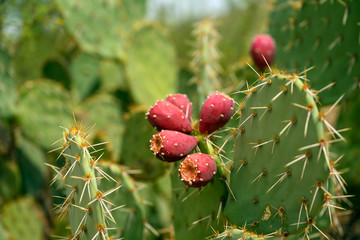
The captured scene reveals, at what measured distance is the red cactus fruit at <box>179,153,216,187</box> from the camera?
1.40 metres

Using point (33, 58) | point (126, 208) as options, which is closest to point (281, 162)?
point (126, 208)

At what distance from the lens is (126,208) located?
189 cm

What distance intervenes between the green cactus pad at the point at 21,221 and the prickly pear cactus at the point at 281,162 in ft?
5.21

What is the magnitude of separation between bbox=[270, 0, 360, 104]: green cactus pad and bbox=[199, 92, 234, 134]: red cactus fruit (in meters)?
0.66

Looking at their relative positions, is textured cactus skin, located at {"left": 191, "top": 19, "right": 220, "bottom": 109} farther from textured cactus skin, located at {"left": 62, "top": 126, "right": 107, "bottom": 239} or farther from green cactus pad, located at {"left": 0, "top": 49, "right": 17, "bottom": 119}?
green cactus pad, located at {"left": 0, "top": 49, "right": 17, "bottom": 119}

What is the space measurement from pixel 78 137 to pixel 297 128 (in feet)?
2.21

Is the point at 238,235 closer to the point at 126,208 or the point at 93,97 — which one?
the point at 126,208

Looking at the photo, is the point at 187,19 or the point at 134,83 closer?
the point at 134,83

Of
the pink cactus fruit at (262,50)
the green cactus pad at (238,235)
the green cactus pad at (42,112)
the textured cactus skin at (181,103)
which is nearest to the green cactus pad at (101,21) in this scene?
the green cactus pad at (42,112)

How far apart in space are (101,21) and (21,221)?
155cm

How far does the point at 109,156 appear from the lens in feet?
8.21

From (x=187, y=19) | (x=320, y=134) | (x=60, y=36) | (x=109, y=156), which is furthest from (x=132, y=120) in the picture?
→ (x=187, y=19)

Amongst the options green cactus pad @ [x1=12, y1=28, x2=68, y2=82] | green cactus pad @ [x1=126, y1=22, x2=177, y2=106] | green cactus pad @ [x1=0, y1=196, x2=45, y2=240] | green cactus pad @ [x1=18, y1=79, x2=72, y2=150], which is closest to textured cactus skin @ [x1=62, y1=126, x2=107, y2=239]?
green cactus pad @ [x1=0, y1=196, x2=45, y2=240]

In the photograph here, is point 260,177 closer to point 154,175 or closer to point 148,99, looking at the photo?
point 154,175
